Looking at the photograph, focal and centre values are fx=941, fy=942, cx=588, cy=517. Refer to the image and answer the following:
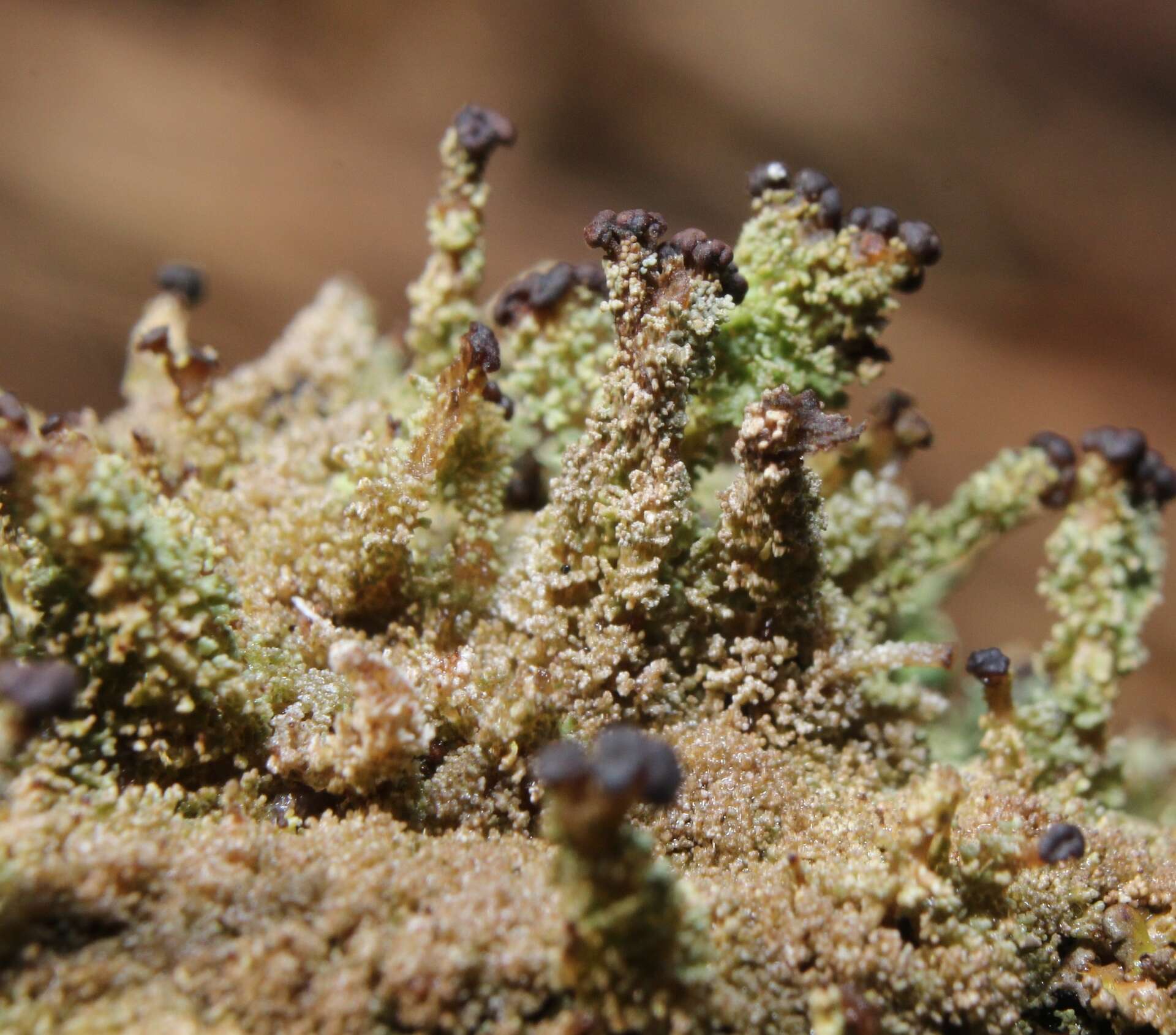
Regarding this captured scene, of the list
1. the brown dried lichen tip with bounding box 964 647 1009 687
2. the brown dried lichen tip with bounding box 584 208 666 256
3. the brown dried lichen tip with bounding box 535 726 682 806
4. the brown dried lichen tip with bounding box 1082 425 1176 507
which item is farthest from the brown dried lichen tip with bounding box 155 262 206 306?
the brown dried lichen tip with bounding box 1082 425 1176 507

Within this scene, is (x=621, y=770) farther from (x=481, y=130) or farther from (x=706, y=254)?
(x=481, y=130)

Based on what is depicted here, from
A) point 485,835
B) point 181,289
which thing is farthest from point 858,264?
point 181,289

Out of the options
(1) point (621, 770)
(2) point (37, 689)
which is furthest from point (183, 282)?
(1) point (621, 770)

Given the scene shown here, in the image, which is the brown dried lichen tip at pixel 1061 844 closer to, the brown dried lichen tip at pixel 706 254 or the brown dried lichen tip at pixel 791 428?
the brown dried lichen tip at pixel 791 428

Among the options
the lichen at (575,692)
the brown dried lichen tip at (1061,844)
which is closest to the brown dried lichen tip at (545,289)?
the lichen at (575,692)

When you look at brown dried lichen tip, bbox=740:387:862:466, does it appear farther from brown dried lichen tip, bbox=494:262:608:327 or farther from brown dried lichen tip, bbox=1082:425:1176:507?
brown dried lichen tip, bbox=1082:425:1176:507

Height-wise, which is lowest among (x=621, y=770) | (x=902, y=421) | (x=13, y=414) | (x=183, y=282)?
(x=621, y=770)
